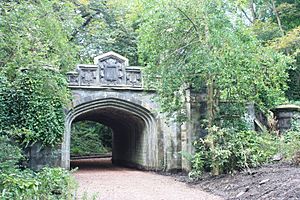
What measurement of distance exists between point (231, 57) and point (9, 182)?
15.0 ft

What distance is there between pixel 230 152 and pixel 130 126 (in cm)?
753

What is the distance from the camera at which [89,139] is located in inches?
891

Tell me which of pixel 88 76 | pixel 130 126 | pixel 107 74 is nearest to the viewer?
pixel 88 76

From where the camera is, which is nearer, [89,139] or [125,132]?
[125,132]

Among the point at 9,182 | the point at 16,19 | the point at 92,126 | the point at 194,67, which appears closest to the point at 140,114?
the point at 194,67

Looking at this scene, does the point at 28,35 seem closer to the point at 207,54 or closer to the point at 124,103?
the point at 207,54

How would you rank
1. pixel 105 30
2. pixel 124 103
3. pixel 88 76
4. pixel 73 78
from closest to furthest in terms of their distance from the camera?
pixel 73 78, pixel 88 76, pixel 124 103, pixel 105 30

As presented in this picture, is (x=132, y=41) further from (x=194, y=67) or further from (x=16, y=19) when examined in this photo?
(x=16, y=19)

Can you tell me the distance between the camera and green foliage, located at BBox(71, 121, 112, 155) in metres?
21.6

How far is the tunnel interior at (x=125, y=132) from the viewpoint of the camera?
1248 cm

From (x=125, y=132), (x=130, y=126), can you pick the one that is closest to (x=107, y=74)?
(x=130, y=126)

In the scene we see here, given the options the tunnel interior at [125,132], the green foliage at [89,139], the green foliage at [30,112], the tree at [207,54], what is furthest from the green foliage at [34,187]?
the green foliage at [89,139]

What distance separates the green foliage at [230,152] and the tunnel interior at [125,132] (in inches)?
175

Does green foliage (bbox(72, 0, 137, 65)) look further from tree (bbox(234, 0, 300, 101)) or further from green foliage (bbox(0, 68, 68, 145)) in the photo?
green foliage (bbox(0, 68, 68, 145))
